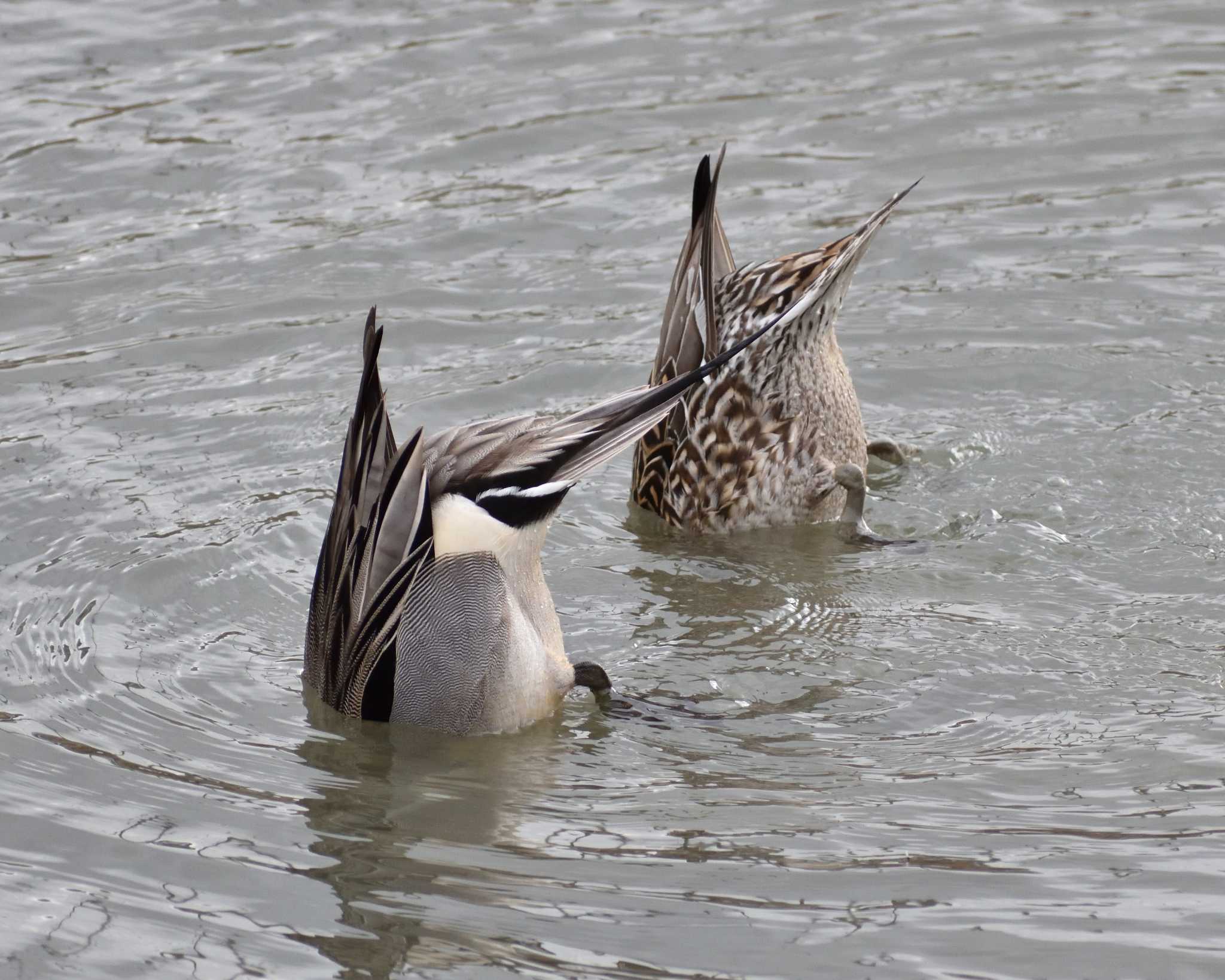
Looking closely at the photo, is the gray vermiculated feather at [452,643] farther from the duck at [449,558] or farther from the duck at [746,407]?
the duck at [746,407]

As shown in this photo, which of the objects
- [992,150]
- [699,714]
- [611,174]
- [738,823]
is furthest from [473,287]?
[738,823]

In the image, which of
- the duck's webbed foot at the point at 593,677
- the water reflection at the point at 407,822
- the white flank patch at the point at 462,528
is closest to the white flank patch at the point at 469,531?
the white flank patch at the point at 462,528

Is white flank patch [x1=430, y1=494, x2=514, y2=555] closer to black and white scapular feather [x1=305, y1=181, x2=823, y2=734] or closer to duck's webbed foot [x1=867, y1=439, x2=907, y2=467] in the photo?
black and white scapular feather [x1=305, y1=181, x2=823, y2=734]

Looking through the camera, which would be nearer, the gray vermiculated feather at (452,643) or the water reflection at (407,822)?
the water reflection at (407,822)

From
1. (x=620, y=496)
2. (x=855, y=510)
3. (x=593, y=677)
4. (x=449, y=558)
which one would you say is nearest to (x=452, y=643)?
(x=449, y=558)

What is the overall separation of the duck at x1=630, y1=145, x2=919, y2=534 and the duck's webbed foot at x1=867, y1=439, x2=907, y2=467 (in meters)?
0.02

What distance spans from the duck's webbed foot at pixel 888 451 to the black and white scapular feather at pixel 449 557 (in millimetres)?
2298

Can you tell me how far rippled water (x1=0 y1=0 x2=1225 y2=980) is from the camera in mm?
4559

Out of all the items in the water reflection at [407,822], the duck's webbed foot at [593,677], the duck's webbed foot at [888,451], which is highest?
the duck's webbed foot at [888,451]

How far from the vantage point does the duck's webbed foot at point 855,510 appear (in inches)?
283

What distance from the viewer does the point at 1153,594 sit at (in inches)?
247

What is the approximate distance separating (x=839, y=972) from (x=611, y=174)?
6.77 m

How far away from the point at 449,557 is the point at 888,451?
2923mm

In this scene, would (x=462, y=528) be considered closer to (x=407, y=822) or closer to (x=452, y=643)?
(x=452, y=643)
